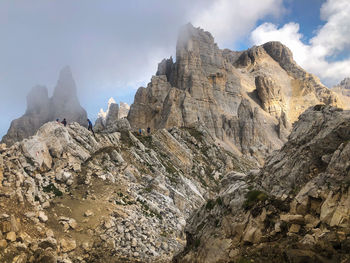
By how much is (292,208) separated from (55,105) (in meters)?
132

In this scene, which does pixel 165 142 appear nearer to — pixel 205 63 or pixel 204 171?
pixel 204 171

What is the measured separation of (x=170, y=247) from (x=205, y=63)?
81.7 meters

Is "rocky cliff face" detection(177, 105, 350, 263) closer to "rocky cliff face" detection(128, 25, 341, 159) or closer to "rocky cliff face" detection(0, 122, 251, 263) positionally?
"rocky cliff face" detection(0, 122, 251, 263)

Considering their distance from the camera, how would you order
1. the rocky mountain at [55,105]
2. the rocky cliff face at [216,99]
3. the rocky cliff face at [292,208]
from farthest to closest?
1. the rocky mountain at [55,105]
2. the rocky cliff face at [216,99]
3. the rocky cliff face at [292,208]

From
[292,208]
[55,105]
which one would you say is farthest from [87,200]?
[55,105]

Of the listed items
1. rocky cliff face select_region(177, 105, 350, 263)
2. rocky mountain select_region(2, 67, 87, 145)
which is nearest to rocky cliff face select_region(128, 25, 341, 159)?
rocky cliff face select_region(177, 105, 350, 263)

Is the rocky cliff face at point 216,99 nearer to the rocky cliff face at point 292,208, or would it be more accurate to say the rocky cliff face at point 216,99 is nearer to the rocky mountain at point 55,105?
the rocky cliff face at point 292,208

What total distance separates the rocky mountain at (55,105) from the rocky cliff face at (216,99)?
53.1 metres

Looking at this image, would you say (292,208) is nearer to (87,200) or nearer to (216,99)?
(87,200)

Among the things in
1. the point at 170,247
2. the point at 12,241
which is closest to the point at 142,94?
the point at 170,247

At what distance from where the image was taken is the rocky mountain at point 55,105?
12094 cm

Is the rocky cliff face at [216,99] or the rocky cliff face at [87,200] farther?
the rocky cliff face at [216,99]

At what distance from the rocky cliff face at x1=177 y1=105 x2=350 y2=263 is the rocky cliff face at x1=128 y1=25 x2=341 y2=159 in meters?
52.2

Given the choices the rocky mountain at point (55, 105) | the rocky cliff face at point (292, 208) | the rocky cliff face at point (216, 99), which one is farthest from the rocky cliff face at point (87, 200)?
the rocky mountain at point (55, 105)
